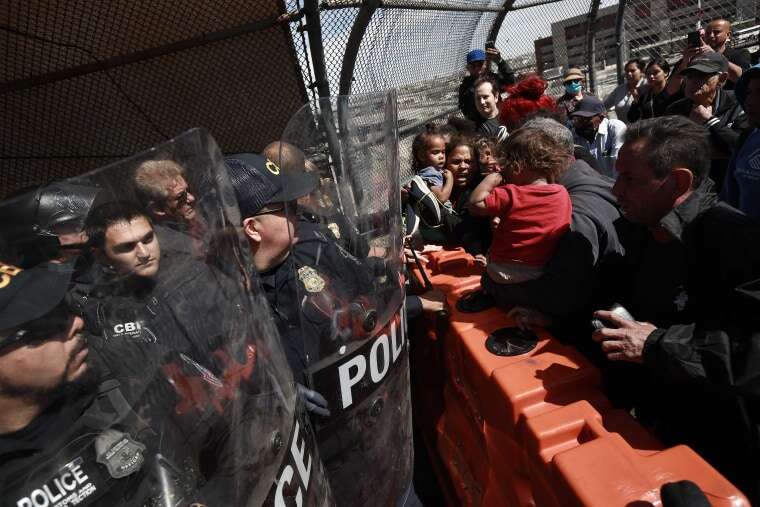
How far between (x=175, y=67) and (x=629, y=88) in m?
5.76

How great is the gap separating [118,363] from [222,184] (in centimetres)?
37

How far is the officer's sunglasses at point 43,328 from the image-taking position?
0.65 meters

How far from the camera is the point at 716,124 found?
12.2ft

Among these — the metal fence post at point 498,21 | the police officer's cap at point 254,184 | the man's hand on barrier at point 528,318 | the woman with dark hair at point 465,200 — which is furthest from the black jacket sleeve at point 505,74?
the police officer's cap at point 254,184

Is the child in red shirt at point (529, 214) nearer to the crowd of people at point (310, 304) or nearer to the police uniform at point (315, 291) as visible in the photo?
the crowd of people at point (310, 304)

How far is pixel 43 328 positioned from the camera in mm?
687

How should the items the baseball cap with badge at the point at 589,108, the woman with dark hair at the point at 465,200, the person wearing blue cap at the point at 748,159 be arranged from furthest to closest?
the baseball cap with badge at the point at 589,108, the woman with dark hair at the point at 465,200, the person wearing blue cap at the point at 748,159

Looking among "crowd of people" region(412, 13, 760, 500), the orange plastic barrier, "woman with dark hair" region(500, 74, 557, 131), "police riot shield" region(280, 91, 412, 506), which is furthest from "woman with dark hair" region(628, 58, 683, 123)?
"police riot shield" region(280, 91, 412, 506)

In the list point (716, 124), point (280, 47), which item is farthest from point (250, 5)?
point (716, 124)

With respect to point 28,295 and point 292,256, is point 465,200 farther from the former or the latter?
point 28,295

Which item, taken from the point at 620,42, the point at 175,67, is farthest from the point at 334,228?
the point at 620,42

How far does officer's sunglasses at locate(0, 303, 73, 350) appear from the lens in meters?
0.65

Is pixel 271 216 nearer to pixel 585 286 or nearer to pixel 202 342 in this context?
pixel 202 342

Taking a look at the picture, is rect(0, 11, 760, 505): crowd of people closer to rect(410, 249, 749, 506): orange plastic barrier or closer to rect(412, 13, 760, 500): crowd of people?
rect(412, 13, 760, 500): crowd of people
